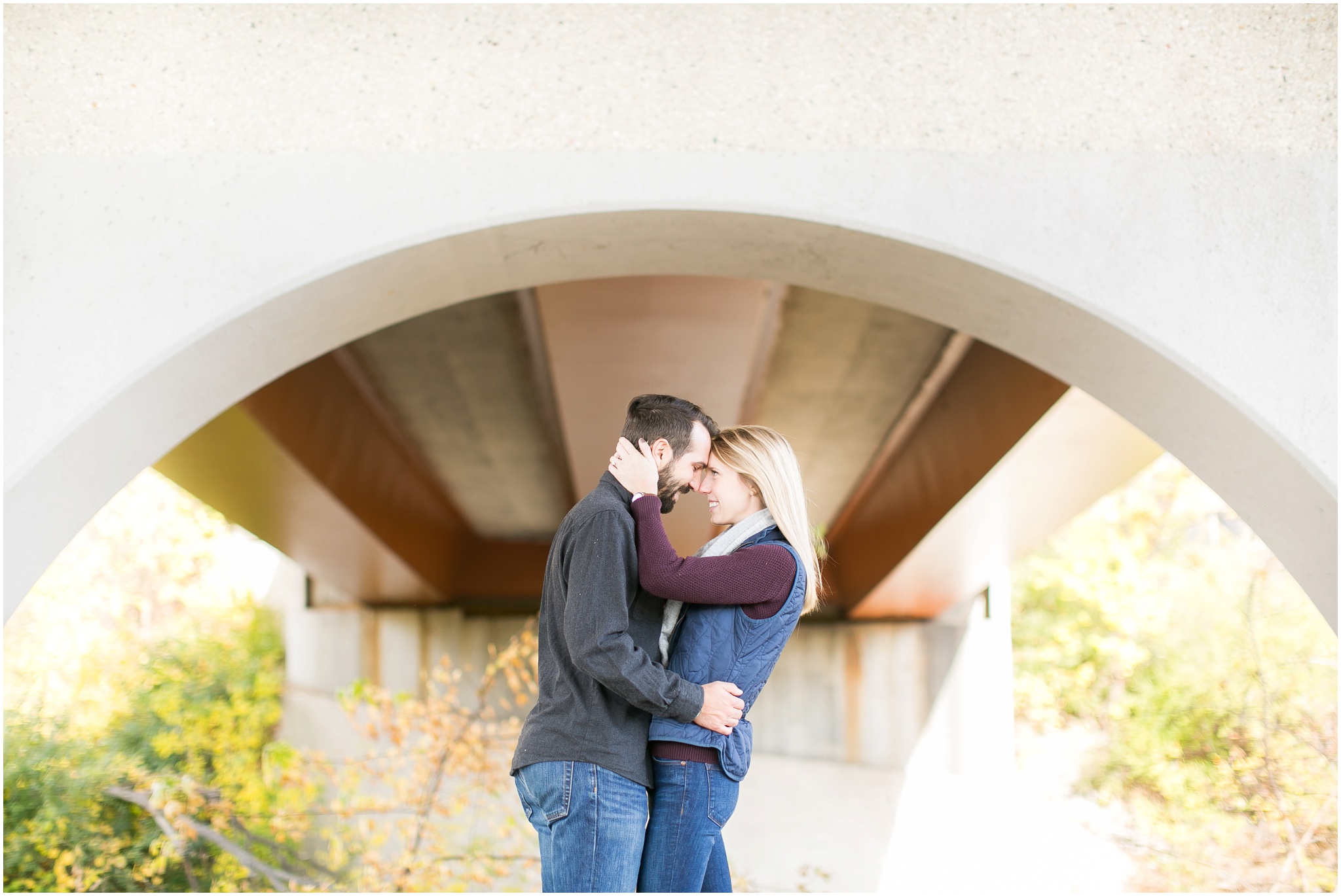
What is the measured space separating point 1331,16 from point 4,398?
128 inches

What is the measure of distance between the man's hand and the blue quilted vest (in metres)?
0.06

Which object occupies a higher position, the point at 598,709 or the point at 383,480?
the point at 383,480

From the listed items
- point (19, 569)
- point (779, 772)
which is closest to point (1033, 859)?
point (779, 772)

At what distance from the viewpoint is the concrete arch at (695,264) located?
222cm

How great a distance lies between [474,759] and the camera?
6105mm

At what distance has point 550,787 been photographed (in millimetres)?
1863

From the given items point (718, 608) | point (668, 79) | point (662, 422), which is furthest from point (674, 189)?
point (718, 608)

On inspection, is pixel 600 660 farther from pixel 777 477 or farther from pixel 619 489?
pixel 777 477

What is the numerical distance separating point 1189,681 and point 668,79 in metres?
8.36

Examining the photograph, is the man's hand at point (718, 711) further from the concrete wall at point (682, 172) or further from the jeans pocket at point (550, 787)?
the concrete wall at point (682, 172)

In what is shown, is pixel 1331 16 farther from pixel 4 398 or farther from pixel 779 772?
pixel 779 772

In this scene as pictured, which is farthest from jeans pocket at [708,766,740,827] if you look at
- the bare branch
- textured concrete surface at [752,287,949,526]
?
the bare branch

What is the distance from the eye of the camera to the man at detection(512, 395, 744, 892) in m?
1.81

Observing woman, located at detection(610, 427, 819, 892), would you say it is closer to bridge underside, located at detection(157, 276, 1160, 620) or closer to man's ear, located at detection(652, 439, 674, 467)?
man's ear, located at detection(652, 439, 674, 467)
